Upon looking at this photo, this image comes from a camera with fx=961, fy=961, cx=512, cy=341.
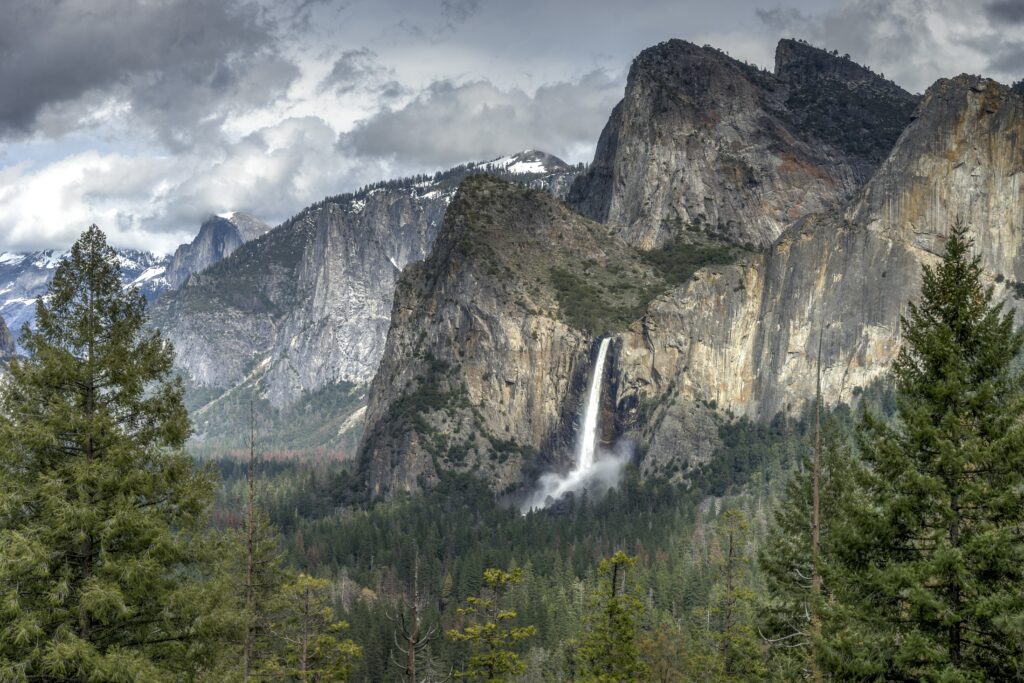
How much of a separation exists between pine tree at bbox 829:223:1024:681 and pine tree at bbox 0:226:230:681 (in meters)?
16.0

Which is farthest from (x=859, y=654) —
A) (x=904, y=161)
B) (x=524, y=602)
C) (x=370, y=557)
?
(x=904, y=161)

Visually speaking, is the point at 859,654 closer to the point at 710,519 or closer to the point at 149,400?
the point at 149,400

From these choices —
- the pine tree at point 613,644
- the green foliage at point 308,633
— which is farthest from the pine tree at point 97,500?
the green foliage at point 308,633

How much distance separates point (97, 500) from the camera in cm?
2292

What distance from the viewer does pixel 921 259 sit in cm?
18988

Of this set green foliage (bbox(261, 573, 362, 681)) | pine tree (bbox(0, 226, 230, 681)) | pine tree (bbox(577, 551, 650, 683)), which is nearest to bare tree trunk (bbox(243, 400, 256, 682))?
pine tree (bbox(0, 226, 230, 681))

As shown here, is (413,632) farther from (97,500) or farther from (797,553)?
(797,553)

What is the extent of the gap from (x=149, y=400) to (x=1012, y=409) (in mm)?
21107

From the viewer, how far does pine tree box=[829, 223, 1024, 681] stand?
21.8m

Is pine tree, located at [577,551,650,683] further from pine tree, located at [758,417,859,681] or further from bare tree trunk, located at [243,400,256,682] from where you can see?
bare tree trunk, located at [243,400,256,682]

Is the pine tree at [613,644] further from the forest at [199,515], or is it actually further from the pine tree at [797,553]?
the forest at [199,515]

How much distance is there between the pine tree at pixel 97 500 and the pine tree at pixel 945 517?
631 inches

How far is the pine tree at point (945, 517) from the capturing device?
2175 centimetres

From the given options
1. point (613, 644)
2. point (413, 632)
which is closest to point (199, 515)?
point (413, 632)
